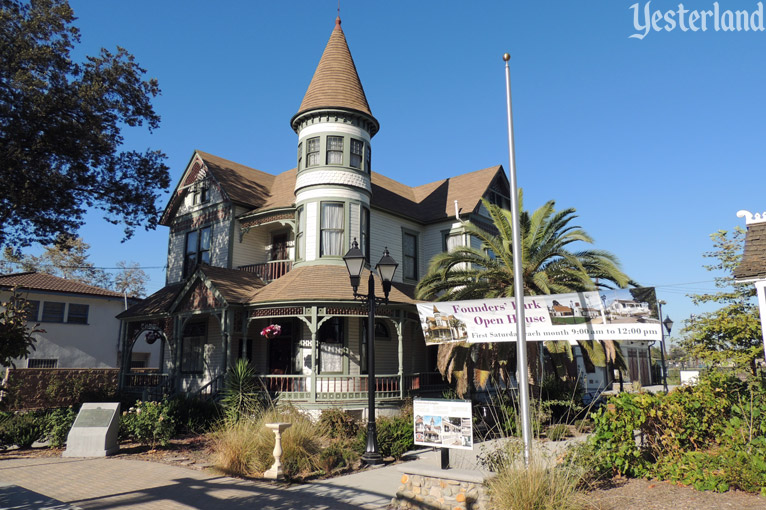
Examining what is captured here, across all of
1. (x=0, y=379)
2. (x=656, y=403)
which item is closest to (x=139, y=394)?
(x=0, y=379)

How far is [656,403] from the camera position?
938cm

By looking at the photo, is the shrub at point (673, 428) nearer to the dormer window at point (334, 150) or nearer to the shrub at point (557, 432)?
the shrub at point (557, 432)

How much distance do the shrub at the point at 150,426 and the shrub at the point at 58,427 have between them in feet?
4.66

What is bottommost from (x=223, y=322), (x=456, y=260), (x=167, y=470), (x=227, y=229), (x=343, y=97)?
(x=167, y=470)

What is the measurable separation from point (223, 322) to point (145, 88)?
10.3 metres

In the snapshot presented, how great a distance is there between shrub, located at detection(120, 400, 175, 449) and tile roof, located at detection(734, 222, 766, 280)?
13.2 m

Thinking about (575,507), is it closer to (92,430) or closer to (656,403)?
(656,403)

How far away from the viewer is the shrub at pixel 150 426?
44.2 ft

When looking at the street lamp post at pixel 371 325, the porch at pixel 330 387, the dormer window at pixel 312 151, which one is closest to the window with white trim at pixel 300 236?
the dormer window at pixel 312 151

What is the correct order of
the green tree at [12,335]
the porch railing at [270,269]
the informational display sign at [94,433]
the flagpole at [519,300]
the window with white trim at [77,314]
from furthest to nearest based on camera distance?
the window with white trim at [77,314]
the porch railing at [270,269]
the informational display sign at [94,433]
the green tree at [12,335]
the flagpole at [519,300]

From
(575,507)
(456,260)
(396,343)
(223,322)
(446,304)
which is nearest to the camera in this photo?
(575,507)

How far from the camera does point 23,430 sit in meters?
13.8

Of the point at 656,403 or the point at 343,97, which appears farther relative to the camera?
the point at 343,97

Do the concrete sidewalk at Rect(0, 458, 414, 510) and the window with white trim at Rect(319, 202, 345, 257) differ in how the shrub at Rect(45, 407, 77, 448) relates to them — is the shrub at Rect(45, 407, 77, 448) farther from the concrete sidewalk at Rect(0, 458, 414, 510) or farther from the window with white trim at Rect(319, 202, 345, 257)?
the window with white trim at Rect(319, 202, 345, 257)
